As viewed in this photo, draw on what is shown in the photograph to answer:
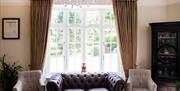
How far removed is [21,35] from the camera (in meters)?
6.11

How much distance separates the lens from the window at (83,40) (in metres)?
6.45

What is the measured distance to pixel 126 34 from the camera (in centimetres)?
617

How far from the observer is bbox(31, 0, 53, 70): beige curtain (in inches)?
235

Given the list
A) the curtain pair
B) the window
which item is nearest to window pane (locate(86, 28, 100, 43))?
the window

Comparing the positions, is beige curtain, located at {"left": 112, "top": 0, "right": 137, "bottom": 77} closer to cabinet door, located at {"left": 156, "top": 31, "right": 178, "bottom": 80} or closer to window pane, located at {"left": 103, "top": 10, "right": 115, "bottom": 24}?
window pane, located at {"left": 103, "top": 10, "right": 115, "bottom": 24}

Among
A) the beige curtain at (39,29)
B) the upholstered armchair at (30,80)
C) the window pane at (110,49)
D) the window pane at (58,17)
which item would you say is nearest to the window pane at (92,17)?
the window pane at (110,49)

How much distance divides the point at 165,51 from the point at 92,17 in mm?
2126

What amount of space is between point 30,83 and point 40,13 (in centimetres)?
174

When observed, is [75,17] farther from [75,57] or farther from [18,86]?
[18,86]

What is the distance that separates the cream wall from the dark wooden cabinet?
321cm

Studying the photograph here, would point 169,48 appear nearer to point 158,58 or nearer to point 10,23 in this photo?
point 158,58

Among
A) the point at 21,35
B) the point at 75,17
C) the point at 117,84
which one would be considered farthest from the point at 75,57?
the point at 117,84

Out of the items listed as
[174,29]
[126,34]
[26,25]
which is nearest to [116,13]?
[126,34]

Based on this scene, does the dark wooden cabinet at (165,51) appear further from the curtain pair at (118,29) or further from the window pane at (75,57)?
the window pane at (75,57)
